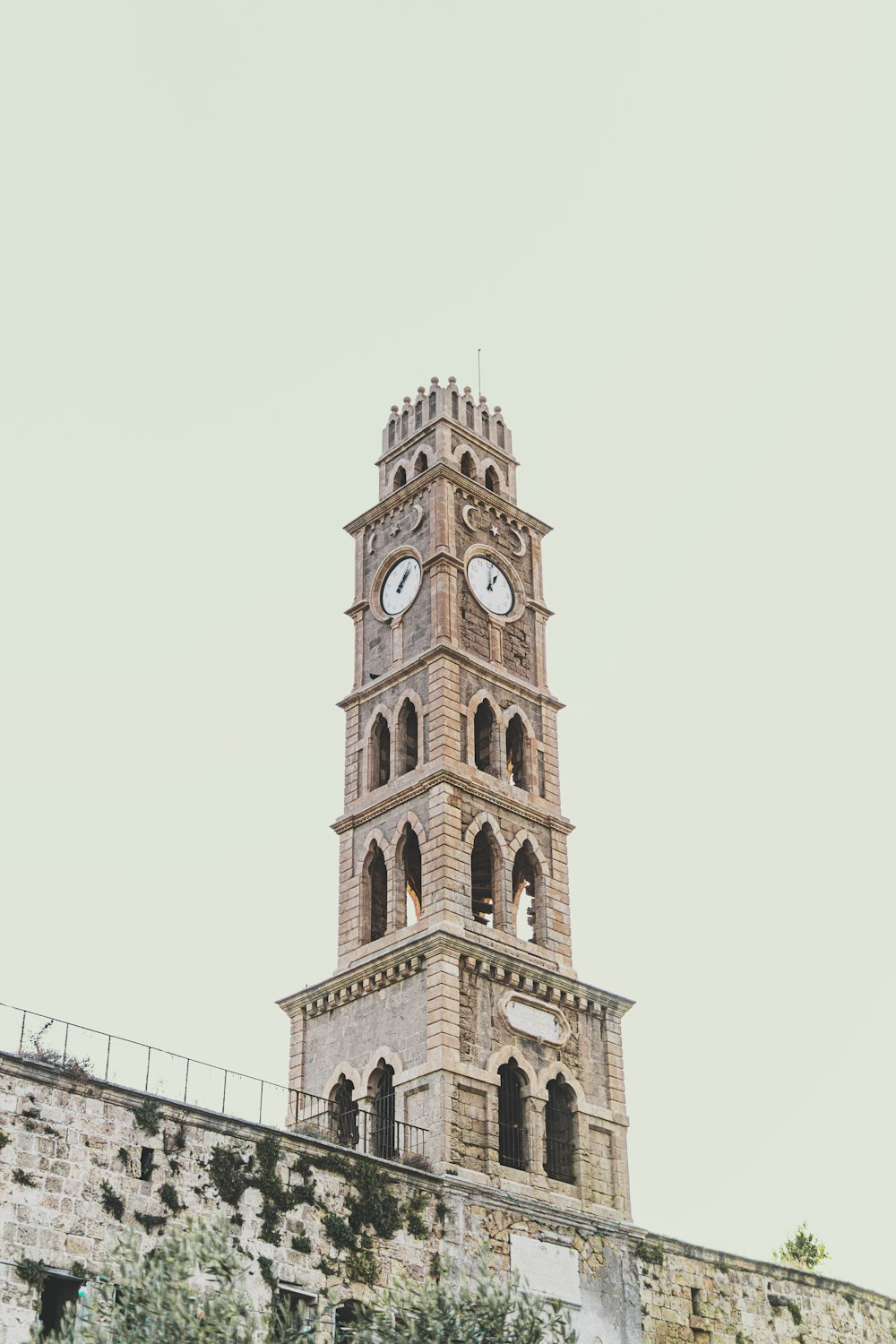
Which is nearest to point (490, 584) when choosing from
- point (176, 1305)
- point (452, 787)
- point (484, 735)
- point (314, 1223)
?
point (484, 735)

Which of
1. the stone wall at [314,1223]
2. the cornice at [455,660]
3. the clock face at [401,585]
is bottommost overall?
the stone wall at [314,1223]

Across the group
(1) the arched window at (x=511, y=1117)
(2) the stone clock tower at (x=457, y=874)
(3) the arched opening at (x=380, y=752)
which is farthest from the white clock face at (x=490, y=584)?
(1) the arched window at (x=511, y=1117)

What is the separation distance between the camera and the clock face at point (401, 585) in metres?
46.3

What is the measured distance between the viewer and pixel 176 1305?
22109 millimetres

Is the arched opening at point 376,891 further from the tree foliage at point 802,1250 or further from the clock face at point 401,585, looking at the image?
the tree foliage at point 802,1250

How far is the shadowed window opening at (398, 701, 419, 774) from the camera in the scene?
144ft

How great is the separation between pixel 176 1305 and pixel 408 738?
2358 centimetres

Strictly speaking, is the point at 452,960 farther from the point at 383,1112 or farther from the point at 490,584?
the point at 490,584

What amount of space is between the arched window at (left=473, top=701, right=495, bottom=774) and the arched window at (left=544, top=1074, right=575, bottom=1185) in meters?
8.96

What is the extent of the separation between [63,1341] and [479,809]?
2228cm

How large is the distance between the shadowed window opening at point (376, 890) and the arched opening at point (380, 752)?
214cm

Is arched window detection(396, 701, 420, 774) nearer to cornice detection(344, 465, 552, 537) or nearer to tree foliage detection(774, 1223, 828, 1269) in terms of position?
cornice detection(344, 465, 552, 537)

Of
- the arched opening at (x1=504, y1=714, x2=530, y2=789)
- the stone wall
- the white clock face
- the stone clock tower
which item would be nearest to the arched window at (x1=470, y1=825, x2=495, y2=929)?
the stone clock tower

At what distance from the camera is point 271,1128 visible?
3284 centimetres
